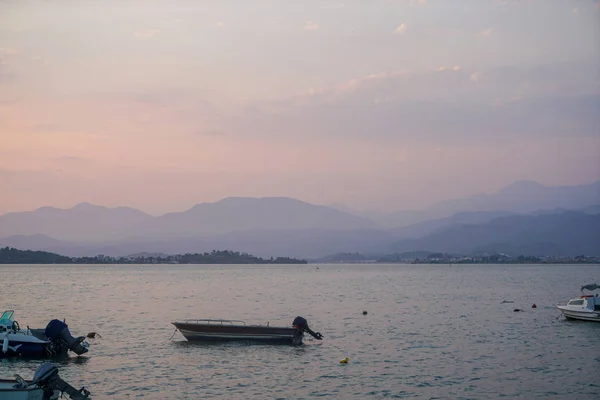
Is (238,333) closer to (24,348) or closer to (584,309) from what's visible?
(24,348)

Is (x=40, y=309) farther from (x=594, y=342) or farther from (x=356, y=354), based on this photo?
(x=594, y=342)

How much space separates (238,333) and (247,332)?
0.76m

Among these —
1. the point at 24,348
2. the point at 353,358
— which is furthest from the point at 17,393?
the point at 353,358

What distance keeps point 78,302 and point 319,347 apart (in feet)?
187

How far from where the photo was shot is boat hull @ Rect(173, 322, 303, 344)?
5209 cm

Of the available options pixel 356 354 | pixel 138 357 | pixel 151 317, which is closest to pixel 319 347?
pixel 356 354

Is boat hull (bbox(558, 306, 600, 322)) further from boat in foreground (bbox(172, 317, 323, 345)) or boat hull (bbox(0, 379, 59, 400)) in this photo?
boat hull (bbox(0, 379, 59, 400))

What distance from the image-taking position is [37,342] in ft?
146

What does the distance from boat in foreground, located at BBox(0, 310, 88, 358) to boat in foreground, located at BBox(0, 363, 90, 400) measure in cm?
1359

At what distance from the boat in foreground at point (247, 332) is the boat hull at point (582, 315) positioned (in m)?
28.3

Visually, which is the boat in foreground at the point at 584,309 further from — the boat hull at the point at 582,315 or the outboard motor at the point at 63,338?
the outboard motor at the point at 63,338

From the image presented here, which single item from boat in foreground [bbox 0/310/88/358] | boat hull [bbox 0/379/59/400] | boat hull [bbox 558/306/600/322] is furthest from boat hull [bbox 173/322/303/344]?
boat hull [bbox 558/306/600/322]

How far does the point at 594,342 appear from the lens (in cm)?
5259

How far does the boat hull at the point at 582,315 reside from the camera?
63594mm
